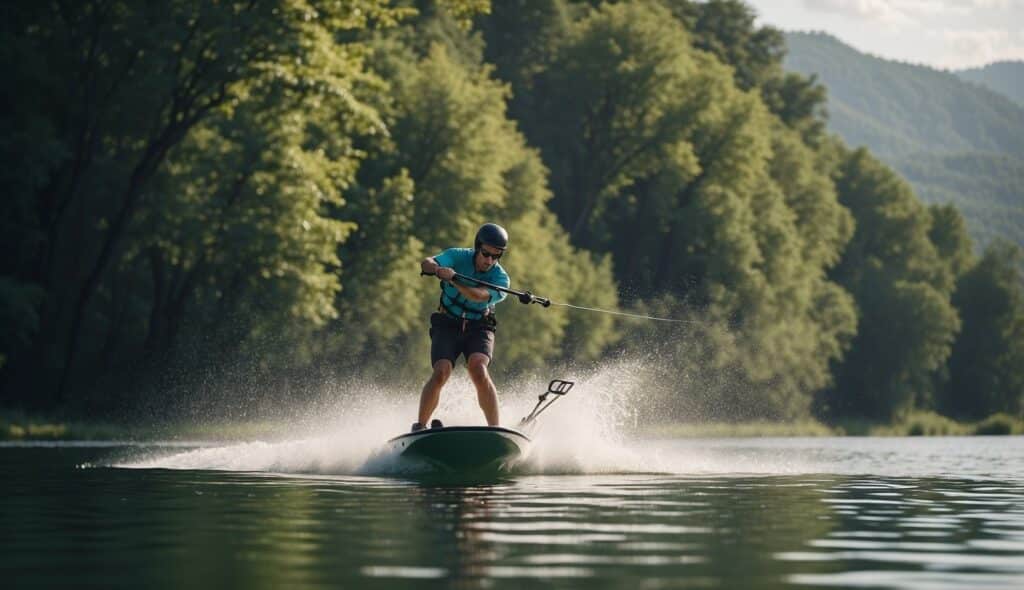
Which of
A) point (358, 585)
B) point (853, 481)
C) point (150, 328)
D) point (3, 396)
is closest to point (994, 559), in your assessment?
point (358, 585)

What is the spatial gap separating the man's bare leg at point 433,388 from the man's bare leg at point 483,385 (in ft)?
0.81

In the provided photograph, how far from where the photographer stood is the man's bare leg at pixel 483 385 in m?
18.3

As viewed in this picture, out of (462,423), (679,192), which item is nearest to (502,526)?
(462,423)

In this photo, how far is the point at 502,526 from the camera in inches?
479

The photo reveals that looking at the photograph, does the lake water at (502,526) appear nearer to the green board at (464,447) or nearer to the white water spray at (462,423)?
the white water spray at (462,423)

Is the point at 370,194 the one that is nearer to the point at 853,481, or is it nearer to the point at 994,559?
the point at 853,481

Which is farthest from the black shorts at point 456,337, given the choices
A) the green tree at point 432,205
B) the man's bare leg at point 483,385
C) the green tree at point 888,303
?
the green tree at point 888,303

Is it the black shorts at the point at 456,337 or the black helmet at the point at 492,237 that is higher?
the black helmet at the point at 492,237

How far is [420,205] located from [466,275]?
32958mm

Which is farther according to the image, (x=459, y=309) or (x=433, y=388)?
(x=459, y=309)

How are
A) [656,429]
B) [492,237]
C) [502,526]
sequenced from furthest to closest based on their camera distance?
[656,429], [492,237], [502,526]

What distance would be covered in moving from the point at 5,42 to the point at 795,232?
1786 inches

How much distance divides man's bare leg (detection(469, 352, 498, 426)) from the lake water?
2.52ft

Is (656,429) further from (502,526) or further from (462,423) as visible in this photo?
(502,526)
